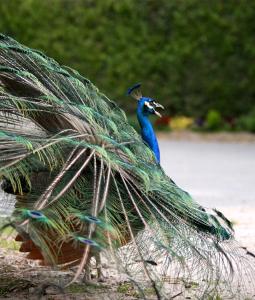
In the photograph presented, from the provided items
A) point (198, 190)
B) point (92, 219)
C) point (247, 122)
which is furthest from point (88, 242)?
point (247, 122)

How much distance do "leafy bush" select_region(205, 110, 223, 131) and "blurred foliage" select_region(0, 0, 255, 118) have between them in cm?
46

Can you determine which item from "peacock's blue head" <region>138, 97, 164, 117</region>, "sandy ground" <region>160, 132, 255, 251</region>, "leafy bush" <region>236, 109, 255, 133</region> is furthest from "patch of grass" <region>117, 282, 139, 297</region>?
"leafy bush" <region>236, 109, 255, 133</region>

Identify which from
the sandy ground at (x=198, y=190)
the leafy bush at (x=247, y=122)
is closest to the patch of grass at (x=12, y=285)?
the sandy ground at (x=198, y=190)

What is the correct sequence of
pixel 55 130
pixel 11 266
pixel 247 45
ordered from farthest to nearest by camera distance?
pixel 247 45 < pixel 11 266 < pixel 55 130

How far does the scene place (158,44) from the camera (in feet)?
57.7

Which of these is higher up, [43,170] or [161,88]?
[161,88]

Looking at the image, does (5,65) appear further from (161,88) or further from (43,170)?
(161,88)

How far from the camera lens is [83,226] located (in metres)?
4.02

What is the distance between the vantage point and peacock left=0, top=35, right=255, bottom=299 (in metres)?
4.04

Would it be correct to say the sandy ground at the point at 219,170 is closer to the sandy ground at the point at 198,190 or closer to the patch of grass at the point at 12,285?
the sandy ground at the point at 198,190

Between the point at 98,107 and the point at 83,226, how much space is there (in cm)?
132

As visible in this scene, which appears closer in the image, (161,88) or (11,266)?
(11,266)

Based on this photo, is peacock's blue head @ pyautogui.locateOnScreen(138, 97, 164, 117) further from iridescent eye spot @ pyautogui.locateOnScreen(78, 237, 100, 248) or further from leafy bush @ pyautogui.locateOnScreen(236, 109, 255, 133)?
leafy bush @ pyautogui.locateOnScreen(236, 109, 255, 133)

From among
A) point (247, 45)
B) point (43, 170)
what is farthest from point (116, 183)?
point (247, 45)
